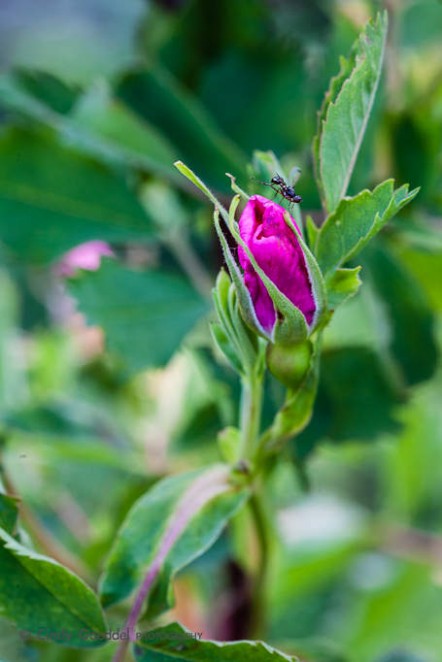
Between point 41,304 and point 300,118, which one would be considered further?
point 41,304

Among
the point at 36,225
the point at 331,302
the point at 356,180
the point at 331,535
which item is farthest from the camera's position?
the point at 331,535

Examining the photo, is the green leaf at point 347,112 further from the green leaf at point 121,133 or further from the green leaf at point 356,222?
the green leaf at point 121,133

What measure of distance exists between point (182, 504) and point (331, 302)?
0.14 meters

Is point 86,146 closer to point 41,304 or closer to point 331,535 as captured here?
point 41,304

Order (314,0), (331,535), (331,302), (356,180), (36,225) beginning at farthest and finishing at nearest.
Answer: (331,535) → (314,0) → (36,225) → (356,180) → (331,302)

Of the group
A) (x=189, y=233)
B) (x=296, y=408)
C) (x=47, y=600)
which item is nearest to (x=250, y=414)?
(x=296, y=408)

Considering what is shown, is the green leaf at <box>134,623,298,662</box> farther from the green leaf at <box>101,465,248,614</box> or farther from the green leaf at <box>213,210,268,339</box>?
the green leaf at <box>213,210,268,339</box>

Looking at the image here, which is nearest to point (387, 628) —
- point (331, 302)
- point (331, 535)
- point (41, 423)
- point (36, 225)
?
point (331, 535)

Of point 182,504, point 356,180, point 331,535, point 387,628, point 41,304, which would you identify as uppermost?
point 41,304

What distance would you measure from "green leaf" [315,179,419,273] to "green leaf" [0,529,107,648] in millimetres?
180

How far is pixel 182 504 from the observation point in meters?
0.48

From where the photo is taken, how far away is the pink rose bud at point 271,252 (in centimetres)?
36

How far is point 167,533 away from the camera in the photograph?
46 cm

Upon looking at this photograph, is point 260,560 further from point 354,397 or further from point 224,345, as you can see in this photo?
point 224,345
